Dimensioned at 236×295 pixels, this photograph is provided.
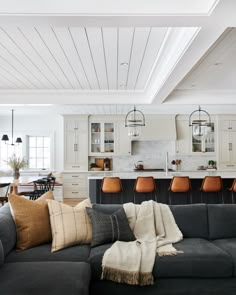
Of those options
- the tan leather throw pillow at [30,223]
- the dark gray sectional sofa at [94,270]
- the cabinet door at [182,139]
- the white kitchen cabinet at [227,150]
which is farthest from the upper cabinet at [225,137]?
the tan leather throw pillow at [30,223]

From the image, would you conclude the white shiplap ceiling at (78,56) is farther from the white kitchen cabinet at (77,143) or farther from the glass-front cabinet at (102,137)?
the glass-front cabinet at (102,137)

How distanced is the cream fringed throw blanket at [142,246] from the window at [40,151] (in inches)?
260

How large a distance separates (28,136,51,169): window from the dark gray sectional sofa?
21.5 ft

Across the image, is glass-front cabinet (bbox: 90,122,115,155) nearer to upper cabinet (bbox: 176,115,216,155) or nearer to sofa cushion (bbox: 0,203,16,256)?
upper cabinet (bbox: 176,115,216,155)

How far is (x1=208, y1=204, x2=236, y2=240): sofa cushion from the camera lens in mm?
3361

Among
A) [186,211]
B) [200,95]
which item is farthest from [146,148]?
[186,211]

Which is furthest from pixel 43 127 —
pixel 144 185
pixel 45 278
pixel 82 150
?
pixel 45 278

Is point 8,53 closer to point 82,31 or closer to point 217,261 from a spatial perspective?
point 82,31

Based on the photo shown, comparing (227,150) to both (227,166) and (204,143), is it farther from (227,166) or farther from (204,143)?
(204,143)

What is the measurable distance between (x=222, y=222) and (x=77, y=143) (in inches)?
249

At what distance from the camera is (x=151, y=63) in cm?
438

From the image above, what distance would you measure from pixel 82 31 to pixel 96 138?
619 cm

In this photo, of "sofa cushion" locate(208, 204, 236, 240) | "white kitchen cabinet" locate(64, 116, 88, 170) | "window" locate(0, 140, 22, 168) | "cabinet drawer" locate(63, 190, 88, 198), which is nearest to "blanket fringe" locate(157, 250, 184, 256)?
"sofa cushion" locate(208, 204, 236, 240)

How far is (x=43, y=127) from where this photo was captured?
31.2 ft
